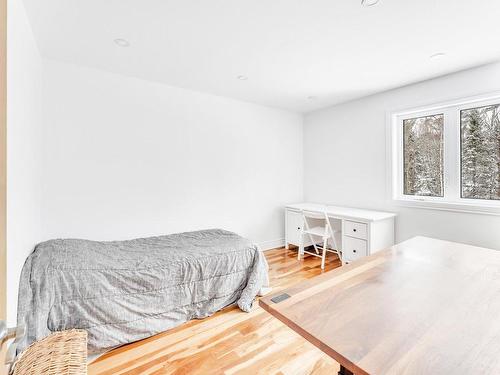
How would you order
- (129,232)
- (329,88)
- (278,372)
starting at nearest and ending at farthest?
1. (278,372)
2. (129,232)
3. (329,88)

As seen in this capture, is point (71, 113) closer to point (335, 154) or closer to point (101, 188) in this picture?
point (101, 188)

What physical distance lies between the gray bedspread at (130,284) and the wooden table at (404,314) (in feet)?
4.45

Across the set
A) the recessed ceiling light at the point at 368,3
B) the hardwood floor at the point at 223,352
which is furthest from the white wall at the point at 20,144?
the recessed ceiling light at the point at 368,3

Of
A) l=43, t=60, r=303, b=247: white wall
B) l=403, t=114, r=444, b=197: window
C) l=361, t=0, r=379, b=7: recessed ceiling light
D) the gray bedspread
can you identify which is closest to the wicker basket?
the gray bedspread

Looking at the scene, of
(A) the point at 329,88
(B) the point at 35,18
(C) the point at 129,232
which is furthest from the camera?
(A) the point at 329,88

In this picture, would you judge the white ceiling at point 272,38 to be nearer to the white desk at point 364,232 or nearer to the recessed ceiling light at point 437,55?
the recessed ceiling light at point 437,55

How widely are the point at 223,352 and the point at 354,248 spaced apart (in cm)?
197

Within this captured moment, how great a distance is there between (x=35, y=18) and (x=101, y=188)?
1.48 meters

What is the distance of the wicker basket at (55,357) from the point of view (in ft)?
3.77

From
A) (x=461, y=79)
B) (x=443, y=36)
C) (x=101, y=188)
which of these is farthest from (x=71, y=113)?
(x=461, y=79)

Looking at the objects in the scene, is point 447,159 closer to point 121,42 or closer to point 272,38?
point 272,38

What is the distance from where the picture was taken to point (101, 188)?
2.62 metres

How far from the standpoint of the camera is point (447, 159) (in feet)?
9.08

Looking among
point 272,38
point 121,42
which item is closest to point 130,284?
point 121,42
